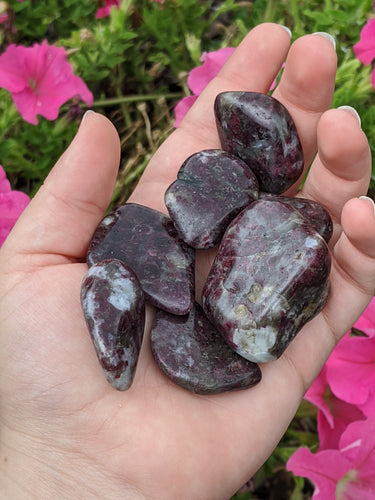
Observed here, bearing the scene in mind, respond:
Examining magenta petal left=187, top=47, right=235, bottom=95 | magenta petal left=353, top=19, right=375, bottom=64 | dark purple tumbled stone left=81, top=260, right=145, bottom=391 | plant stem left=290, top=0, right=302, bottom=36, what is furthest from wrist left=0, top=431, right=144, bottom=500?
plant stem left=290, top=0, right=302, bottom=36

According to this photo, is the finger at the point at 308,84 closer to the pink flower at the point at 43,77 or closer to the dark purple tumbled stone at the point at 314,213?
the dark purple tumbled stone at the point at 314,213

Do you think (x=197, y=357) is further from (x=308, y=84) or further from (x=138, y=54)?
(x=138, y=54)

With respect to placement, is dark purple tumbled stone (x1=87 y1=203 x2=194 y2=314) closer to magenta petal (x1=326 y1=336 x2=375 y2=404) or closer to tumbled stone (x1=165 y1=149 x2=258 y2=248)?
tumbled stone (x1=165 y1=149 x2=258 y2=248)

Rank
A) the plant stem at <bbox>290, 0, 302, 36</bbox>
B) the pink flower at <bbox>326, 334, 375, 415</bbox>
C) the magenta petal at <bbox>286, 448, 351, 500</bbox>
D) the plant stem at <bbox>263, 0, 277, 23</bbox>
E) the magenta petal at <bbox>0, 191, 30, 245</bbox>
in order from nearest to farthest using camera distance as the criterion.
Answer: the magenta petal at <bbox>286, 448, 351, 500</bbox> → the pink flower at <bbox>326, 334, 375, 415</bbox> → the magenta petal at <bbox>0, 191, 30, 245</bbox> → the plant stem at <bbox>290, 0, 302, 36</bbox> → the plant stem at <bbox>263, 0, 277, 23</bbox>

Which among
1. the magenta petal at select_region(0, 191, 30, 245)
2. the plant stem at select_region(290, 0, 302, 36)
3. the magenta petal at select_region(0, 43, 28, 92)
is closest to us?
the magenta petal at select_region(0, 191, 30, 245)

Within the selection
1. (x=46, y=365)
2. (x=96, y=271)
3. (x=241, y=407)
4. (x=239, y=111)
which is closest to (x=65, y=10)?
(x=239, y=111)

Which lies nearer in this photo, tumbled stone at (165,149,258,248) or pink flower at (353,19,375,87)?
tumbled stone at (165,149,258,248)

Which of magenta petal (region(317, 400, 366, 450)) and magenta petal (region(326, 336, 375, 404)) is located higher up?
magenta petal (region(326, 336, 375, 404))

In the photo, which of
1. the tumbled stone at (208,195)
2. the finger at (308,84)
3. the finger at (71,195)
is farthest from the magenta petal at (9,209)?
the finger at (308,84)
